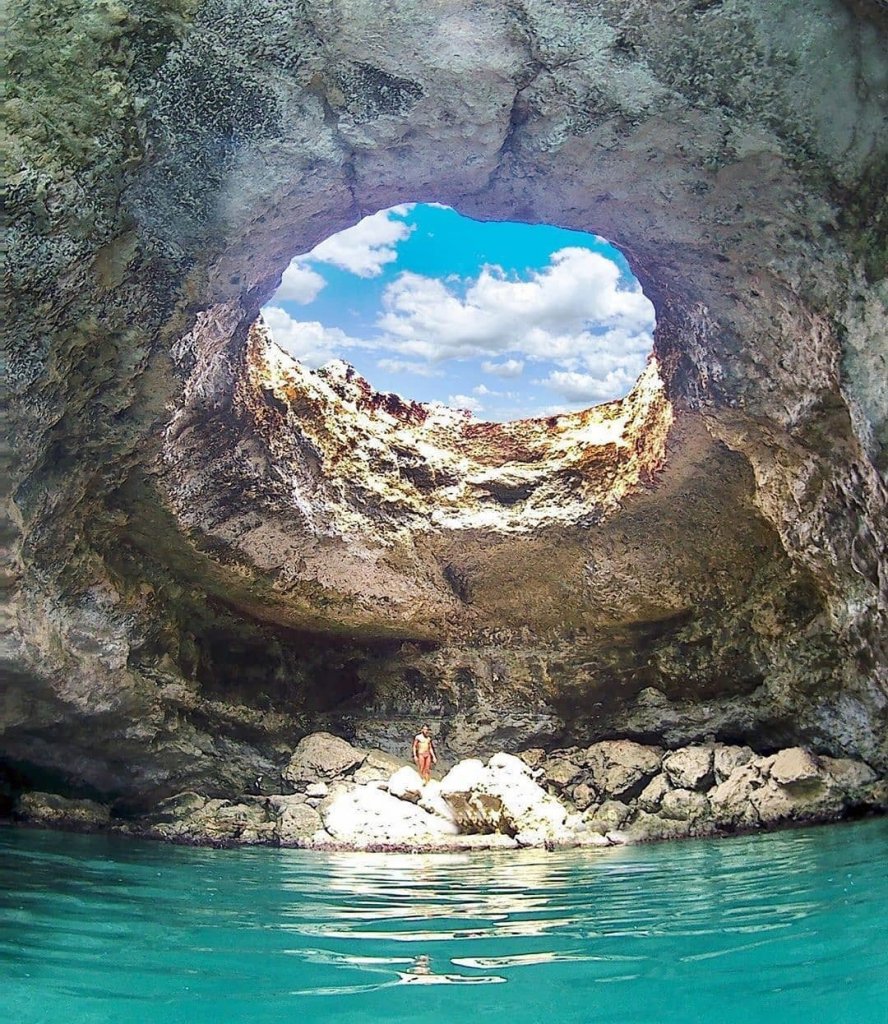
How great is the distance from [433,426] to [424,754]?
→ 3.70m

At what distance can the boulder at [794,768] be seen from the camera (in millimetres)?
7562

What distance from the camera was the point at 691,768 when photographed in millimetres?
8398

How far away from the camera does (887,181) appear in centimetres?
443

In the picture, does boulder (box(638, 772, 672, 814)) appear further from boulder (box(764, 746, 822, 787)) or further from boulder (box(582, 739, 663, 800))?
boulder (box(764, 746, 822, 787))

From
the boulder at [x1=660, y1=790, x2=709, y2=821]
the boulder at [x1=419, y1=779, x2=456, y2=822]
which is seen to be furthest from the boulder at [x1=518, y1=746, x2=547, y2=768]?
the boulder at [x1=660, y1=790, x2=709, y2=821]

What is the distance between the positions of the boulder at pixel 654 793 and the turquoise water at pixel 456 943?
261 cm

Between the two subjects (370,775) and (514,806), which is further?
(370,775)

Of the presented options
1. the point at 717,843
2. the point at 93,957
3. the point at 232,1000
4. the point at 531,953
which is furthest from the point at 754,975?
the point at 717,843

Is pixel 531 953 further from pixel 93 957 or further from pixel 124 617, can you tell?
pixel 124 617

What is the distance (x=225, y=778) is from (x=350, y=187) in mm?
6201

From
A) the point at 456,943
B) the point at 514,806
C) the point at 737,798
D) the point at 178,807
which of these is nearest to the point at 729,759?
the point at 737,798

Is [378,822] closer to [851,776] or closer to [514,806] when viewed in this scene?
[514,806]

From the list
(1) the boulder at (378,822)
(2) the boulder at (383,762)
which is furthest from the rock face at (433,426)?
(1) the boulder at (378,822)

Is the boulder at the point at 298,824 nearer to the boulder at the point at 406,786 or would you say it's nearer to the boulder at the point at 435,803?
the boulder at the point at 406,786
